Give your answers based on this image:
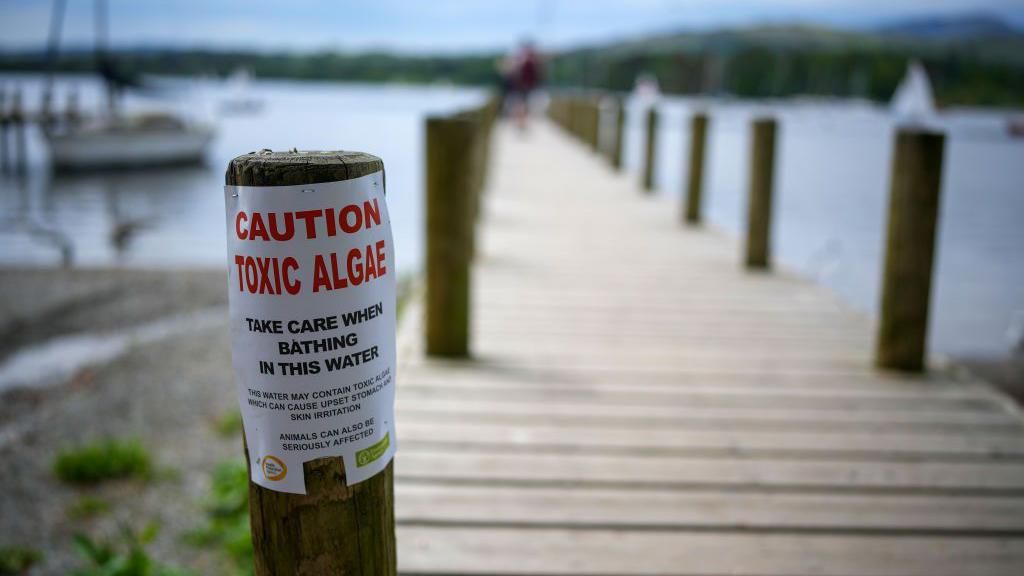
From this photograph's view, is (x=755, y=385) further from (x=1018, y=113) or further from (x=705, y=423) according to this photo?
(x=1018, y=113)

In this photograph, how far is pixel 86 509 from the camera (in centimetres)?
592

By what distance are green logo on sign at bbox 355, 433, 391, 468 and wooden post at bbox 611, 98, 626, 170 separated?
13.0 metres

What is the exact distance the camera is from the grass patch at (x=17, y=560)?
4.91m

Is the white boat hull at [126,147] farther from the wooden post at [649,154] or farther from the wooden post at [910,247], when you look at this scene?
the wooden post at [910,247]

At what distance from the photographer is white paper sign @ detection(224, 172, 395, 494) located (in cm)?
Answer: 133

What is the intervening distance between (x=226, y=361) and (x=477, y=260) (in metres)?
5.57

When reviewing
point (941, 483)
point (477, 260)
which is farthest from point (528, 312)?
point (941, 483)

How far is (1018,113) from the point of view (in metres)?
73.2

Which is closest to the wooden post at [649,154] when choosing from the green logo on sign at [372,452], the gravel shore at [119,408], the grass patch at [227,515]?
the gravel shore at [119,408]

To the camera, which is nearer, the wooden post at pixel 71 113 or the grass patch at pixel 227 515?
the grass patch at pixel 227 515

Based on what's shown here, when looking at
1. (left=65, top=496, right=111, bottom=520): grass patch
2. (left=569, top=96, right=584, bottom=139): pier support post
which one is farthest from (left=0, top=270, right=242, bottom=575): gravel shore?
(left=569, top=96, right=584, bottom=139): pier support post

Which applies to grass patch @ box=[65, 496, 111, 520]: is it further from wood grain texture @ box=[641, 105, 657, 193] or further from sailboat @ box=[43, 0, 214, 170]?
sailboat @ box=[43, 0, 214, 170]

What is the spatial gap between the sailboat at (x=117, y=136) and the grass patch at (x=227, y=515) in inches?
1449

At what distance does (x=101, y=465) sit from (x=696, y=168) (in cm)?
593
